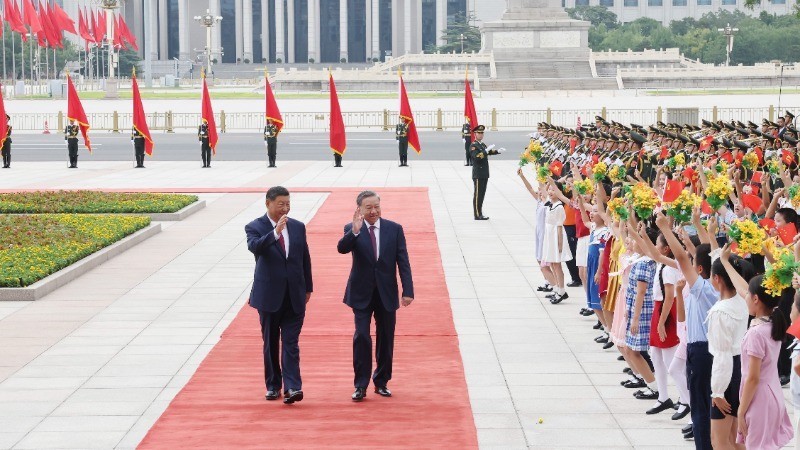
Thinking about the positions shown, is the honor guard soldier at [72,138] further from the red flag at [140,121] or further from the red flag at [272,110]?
the red flag at [272,110]

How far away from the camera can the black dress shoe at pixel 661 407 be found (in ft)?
30.9

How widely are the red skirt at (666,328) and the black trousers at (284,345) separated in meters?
2.62

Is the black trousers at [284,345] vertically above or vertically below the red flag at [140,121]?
below

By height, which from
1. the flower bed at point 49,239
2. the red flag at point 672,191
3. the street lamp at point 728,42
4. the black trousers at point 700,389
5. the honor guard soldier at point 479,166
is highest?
the street lamp at point 728,42

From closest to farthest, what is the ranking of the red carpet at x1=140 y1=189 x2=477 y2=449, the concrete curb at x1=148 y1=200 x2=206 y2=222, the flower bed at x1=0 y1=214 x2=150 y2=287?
the red carpet at x1=140 y1=189 x2=477 y2=449 → the flower bed at x1=0 y1=214 x2=150 y2=287 → the concrete curb at x1=148 y1=200 x2=206 y2=222

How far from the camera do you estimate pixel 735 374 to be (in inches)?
301

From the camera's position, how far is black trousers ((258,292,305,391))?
9.53 m

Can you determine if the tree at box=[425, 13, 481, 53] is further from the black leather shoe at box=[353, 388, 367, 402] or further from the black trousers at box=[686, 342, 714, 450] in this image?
the black trousers at box=[686, 342, 714, 450]

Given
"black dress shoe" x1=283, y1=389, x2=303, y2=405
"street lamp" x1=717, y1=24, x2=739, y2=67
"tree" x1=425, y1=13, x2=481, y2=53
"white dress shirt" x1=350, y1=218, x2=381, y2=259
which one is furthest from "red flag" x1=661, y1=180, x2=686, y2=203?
"tree" x1=425, y1=13, x2=481, y2=53

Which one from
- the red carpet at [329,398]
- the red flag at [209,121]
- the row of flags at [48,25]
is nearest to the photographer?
the red carpet at [329,398]

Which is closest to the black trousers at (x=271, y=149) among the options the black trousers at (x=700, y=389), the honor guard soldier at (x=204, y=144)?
the honor guard soldier at (x=204, y=144)

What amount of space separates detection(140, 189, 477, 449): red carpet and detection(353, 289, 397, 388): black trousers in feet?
0.56

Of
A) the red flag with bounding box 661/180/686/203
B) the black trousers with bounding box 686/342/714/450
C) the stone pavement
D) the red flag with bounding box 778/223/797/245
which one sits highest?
the red flag with bounding box 661/180/686/203

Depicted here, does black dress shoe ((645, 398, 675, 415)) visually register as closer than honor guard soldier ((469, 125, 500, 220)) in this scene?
Yes
